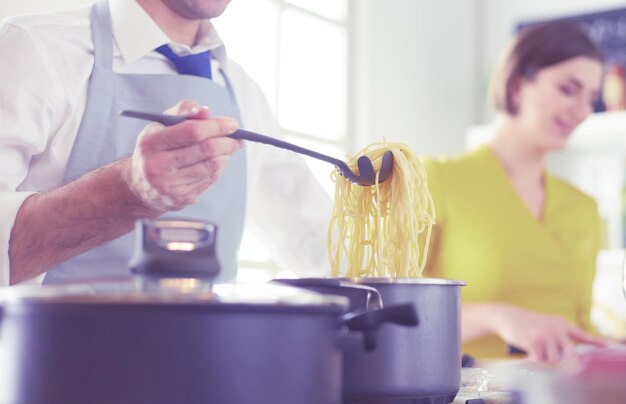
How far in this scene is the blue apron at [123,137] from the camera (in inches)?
54.8

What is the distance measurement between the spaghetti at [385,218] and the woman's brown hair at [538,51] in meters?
1.57

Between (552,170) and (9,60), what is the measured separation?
9.97ft

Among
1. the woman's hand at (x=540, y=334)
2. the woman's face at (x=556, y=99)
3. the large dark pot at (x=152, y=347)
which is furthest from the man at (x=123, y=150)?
the woman's face at (x=556, y=99)

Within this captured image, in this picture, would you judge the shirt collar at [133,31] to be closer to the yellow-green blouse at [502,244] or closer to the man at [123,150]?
the man at [123,150]

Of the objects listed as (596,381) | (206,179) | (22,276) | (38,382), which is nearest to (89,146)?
(22,276)

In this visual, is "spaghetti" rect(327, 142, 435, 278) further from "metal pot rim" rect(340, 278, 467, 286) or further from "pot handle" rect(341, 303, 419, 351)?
"pot handle" rect(341, 303, 419, 351)

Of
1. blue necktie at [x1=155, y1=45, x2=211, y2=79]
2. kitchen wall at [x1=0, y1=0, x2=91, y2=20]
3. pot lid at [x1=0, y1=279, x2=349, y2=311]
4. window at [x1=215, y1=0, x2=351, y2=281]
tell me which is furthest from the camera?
window at [x1=215, y1=0, x2=351, y2=281]

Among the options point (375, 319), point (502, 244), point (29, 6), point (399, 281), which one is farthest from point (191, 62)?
point (502, 244)

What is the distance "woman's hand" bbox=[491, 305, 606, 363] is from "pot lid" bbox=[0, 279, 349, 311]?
1.25m

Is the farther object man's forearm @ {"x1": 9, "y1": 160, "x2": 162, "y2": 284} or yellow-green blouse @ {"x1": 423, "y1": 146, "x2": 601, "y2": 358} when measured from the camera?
yellow-green blouse @ {"x1": 423, "y1": 146, "x2": 601, "y2": 358}

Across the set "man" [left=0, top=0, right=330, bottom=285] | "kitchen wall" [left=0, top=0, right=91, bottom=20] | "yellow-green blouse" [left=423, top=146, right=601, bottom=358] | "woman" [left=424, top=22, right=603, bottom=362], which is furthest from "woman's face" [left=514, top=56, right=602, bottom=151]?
"kitchen wall" [left=0, top=0, right=91, bottom=20]

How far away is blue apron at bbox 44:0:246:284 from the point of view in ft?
4.57

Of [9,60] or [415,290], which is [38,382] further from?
[9,60]

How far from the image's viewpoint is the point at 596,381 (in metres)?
0.52
